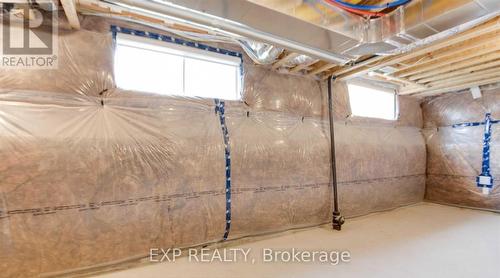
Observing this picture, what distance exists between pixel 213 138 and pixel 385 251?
207cm

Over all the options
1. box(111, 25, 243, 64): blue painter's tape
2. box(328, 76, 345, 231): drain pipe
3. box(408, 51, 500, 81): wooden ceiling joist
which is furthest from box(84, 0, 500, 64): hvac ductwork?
box(408, 51, 500, 81): wooden ceiling joist

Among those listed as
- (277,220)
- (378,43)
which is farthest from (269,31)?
(277,220)

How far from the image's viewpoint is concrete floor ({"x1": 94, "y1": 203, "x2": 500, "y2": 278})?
6.65ft

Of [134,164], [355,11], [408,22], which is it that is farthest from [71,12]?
[408,22]

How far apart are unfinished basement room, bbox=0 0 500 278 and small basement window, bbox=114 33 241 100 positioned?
0.02 metres

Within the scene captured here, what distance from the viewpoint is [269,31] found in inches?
71.7

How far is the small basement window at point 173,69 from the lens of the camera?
2.34 meters

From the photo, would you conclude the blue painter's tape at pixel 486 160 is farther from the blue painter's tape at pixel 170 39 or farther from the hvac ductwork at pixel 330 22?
the blue painter's tape at pixel 170 39

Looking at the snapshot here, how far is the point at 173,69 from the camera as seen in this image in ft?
8.41

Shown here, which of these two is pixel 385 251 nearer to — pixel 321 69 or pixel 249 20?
pixel 321 69

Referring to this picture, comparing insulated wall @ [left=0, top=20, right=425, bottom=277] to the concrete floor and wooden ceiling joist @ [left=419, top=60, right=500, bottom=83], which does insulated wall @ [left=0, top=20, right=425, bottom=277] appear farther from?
wooden ceiling joist @ [left=419, top=60, right=500, bottom=83]

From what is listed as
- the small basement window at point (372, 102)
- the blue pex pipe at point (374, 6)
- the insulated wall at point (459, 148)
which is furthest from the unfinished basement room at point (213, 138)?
the insulated wall at point (459, 148)

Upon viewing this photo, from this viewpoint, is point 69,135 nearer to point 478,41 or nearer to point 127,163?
point 127,163

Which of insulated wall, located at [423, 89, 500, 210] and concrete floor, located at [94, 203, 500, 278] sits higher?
insulated wall, located at [423, 89, 500, 210]
